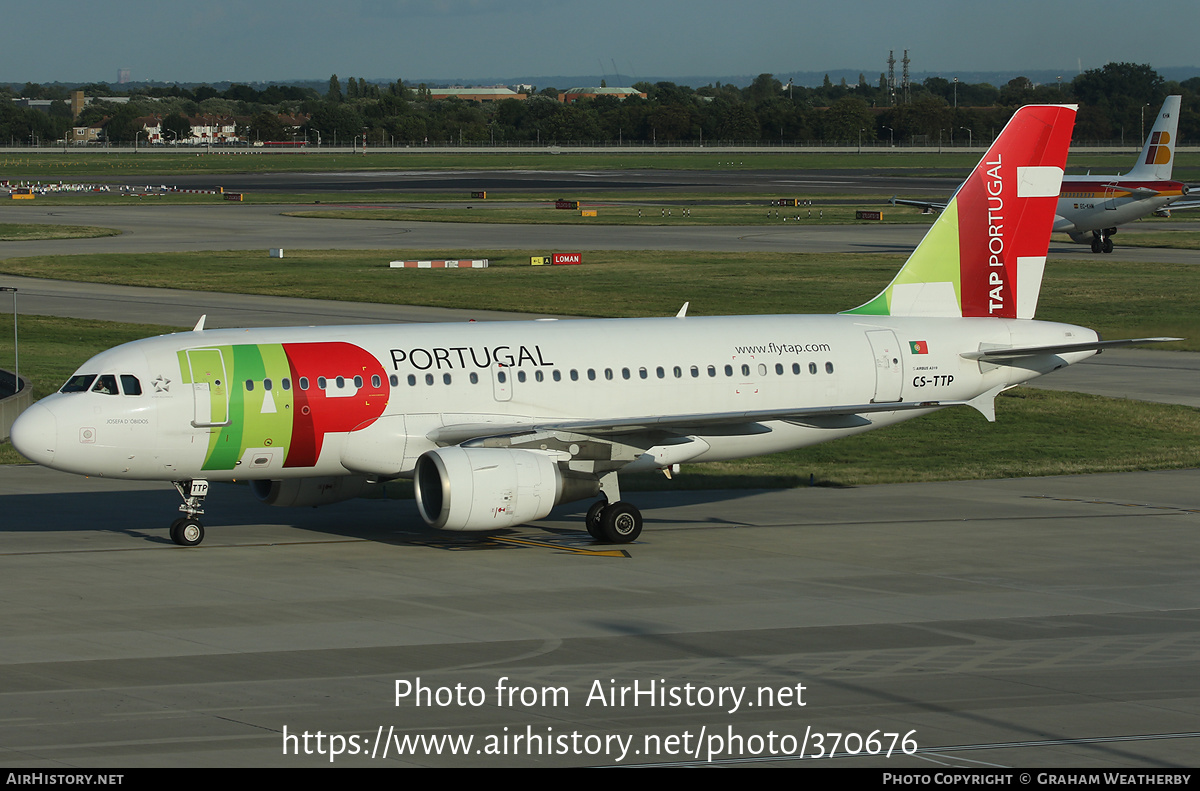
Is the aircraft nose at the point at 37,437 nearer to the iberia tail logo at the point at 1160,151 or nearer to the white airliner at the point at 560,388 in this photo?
the white airliner at the point at 560,388

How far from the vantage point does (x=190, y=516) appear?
28969 millimetres

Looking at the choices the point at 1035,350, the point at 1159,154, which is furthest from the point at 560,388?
the point at 1159,154

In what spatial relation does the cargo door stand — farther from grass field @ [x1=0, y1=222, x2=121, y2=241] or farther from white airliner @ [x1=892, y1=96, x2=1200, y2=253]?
grass field @ [x1=0, y1=222, x2=121, y2=241]

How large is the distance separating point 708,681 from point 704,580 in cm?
647

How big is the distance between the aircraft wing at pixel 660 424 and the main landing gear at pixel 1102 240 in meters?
72.8

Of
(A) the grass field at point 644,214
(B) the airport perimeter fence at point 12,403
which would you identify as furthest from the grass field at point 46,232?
(B) the airport perimeter fence at point 12,403

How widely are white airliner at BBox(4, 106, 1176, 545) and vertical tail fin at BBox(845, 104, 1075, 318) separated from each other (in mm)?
47

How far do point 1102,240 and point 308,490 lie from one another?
78804 millimetres

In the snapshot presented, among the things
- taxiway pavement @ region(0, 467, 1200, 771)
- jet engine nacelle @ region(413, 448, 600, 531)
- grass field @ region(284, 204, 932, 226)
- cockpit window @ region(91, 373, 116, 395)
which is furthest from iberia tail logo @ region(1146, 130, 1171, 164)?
cockpit window @ region(91, 373, 116, 395)

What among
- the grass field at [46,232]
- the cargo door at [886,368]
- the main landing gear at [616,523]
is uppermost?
the cargo door at [886,368]

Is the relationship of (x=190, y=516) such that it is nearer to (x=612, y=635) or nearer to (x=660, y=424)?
(x=660, y=424)

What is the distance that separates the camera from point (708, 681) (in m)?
19.7

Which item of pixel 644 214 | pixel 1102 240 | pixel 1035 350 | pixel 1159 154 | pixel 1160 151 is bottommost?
pixel 1102 240

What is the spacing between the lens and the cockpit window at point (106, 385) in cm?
2744
